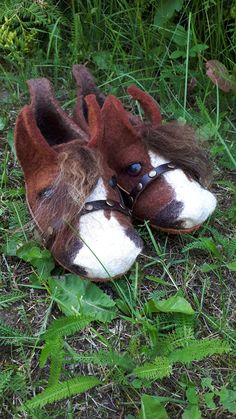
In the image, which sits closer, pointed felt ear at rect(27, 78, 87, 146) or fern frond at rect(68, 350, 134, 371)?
fern frond at rect(68, 350, 134, 371)

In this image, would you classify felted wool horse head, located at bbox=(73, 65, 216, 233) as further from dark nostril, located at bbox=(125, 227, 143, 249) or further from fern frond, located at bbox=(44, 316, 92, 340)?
fern frond, located at bbox=(44, 316, 92, 340)

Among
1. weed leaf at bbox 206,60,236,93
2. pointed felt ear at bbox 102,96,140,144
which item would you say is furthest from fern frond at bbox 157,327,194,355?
weed leaf at bbox 206,60,236,93

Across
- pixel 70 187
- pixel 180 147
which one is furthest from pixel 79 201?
pixel 180 147

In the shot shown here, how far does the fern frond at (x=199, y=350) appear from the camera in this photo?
1291 mm

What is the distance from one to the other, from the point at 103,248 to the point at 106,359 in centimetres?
24

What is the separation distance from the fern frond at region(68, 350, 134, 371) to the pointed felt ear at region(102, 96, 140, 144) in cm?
55

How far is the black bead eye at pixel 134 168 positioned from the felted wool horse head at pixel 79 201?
0.07 m

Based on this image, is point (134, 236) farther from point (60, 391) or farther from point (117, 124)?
point (60, 391)

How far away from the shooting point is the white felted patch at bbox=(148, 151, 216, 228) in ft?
5.18

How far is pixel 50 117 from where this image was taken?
167cm

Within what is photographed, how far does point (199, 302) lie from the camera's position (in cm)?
155

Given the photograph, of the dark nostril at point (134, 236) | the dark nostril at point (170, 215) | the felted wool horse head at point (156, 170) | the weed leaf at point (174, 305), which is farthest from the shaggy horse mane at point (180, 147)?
the weed leaf at point (174, 305)

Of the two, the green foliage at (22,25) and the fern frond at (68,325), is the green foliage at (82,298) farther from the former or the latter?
the green foliage at (22,25)

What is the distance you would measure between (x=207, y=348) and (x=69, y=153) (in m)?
0.54
